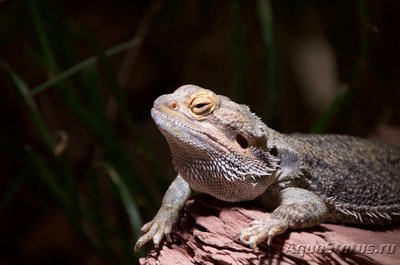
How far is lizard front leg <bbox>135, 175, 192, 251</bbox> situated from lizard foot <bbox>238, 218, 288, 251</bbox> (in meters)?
0.45

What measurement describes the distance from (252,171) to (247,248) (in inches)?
14.1

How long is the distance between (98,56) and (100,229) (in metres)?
1.28

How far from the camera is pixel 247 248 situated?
204 centimetres

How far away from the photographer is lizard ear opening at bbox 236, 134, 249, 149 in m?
2.21

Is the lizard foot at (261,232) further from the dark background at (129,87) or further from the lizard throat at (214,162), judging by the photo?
the dark background at (129,87)

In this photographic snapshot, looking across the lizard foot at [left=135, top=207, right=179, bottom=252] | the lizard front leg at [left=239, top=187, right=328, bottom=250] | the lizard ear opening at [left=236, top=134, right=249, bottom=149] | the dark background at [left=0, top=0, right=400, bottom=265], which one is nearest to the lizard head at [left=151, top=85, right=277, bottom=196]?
the lizard ear opening at [left=236, top=134, right=249, bottom=149]

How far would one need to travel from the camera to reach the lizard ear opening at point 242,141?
2215 millimetres

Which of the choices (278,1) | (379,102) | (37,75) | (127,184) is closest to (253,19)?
(278,1)

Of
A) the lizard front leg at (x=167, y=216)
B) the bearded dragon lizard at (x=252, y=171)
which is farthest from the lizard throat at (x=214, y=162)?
the lizard front leg at (x=167, y=216)

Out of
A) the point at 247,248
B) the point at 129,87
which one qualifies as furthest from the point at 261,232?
the point at 129,87

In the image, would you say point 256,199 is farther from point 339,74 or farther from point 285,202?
point 339,74

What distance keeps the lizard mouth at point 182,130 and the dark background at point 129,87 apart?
1265 mm

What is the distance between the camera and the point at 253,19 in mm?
5352

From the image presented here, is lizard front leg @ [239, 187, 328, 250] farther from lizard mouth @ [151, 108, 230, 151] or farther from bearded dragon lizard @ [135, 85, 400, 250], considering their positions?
lizard mouth @ [151, 108, 230, 151]
